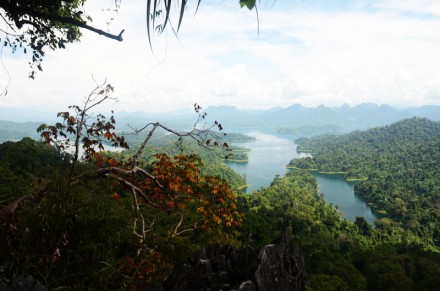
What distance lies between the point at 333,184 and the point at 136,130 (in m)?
75.4

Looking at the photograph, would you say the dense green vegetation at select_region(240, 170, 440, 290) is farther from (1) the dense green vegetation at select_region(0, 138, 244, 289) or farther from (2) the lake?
(1) the dense green vegetation at select_region(0, 138, 244, 289)

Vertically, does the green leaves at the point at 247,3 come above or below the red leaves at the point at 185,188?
above

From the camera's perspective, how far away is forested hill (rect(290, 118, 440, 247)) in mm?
49469

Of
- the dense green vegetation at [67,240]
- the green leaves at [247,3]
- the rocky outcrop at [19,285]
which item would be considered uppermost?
the green leaves at [247,3]

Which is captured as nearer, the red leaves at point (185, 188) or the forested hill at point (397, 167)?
the red leaves at point (185, 188)

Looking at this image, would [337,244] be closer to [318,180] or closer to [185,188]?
[185,188]

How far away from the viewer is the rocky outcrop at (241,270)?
1.78 metres

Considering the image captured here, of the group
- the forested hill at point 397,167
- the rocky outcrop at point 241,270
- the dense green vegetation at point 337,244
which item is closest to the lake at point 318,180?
the forested hill at point 397,167

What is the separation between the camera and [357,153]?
108562 mm

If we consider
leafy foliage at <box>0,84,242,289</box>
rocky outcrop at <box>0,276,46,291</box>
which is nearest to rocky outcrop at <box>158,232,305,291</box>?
rocky outcrop at <box>0,276,46,291</box>

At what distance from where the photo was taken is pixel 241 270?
1928 mm

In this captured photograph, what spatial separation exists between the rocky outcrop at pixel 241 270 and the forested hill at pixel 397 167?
1826 inches

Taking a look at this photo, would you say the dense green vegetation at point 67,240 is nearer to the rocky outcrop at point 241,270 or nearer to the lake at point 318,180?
the rocky outcrop at point 241,270

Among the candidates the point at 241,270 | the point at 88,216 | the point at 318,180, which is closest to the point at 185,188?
the point at 88,216
